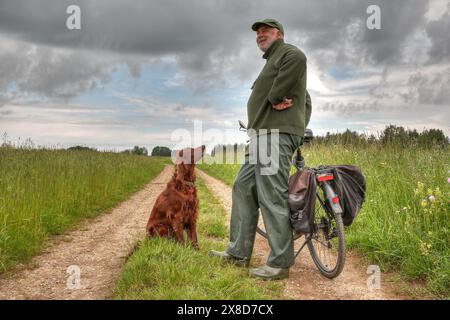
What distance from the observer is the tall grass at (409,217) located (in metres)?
4.41

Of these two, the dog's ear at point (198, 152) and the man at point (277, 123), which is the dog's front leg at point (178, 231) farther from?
the man at point (277, 123)

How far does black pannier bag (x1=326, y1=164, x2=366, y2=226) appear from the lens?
4.30 meters

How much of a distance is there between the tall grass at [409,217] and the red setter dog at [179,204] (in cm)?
225

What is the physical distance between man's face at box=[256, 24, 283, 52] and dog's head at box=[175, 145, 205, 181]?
4.46ft

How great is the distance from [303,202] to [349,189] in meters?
0.53

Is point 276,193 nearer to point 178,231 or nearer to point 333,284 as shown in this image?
point 333,284

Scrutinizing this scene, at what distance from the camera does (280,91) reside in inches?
163

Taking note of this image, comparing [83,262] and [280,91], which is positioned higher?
[280,91]

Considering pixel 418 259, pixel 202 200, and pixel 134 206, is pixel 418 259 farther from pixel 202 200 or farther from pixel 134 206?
pixel 134 206

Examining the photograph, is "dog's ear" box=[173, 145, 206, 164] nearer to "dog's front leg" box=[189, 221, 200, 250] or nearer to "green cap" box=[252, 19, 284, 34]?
"dog's front leg" box=[189, 221, 200, 250]

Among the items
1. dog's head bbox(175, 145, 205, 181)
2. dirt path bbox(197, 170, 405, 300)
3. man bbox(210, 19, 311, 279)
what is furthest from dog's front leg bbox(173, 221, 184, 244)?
dirt path bbox(197, 170, 405, 300)

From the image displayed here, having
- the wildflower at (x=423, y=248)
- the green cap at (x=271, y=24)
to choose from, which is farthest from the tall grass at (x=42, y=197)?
the wildflower at (x=423, y=248)

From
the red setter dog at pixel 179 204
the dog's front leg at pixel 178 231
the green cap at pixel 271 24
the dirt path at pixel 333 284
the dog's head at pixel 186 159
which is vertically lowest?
the dirt path at pixel 333 284

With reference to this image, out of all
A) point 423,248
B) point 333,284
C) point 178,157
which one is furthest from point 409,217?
point 178,157
